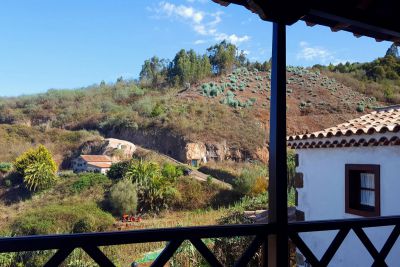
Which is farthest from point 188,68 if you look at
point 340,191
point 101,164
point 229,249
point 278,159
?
point 278,159

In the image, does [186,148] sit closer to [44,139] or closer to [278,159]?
[44,139]

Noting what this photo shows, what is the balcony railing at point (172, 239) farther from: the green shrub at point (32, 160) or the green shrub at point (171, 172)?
the green shrub at point (32, 160)

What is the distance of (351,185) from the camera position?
5.59 m

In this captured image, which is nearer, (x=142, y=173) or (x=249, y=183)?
(x=249, y=183)

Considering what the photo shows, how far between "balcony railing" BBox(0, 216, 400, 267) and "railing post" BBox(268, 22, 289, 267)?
0.14 ft

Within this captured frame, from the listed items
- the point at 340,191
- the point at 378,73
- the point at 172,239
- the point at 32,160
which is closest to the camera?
the point at 172,239

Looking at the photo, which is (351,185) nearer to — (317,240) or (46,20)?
(317,240)

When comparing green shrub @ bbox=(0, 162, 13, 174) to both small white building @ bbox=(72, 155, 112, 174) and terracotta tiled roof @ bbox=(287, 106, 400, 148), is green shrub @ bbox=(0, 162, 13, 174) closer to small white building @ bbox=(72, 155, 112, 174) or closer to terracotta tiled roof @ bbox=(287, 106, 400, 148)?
small white building @ bbox=(72, 155, 112, 174)

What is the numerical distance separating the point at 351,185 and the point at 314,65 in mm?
31483

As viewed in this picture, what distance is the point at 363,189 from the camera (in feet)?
18.0

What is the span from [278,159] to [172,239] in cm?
65

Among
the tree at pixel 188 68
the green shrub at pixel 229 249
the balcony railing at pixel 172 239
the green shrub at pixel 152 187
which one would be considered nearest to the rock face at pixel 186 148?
the green shrub at pixel 152 187

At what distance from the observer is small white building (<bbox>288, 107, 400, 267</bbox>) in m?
4.90

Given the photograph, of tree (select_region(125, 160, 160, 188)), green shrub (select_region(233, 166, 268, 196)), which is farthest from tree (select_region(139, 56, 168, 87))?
green shrub (select_region(233, 166, 268, 196))
